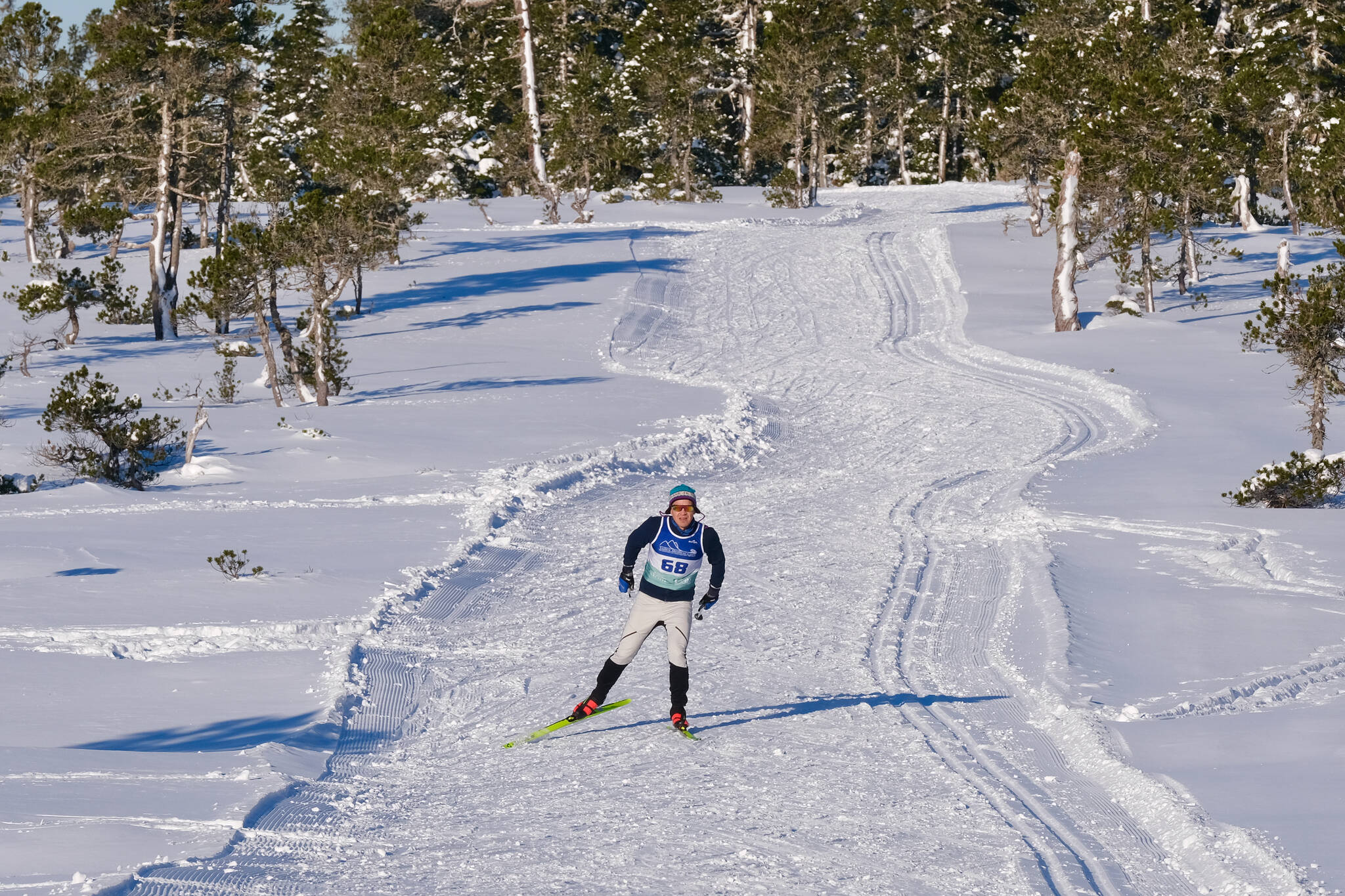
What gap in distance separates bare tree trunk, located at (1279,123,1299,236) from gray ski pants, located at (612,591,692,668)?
131 ft

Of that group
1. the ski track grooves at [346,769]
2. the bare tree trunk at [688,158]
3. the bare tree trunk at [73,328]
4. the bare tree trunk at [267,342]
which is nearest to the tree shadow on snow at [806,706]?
the ski track grooves at [346,769]

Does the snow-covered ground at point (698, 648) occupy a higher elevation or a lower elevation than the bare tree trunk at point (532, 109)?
lower

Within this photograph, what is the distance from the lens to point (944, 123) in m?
57.7

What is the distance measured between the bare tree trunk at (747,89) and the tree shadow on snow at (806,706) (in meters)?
49.2

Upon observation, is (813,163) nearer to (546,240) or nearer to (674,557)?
(546,240)

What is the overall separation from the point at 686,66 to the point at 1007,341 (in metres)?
29.3

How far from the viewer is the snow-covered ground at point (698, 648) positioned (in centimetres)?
661

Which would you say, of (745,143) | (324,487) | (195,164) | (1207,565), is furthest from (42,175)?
(745,143)

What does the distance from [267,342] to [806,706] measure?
49.7 feet

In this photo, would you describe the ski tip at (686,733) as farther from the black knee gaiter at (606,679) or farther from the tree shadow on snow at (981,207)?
the tree shadow on snow at (981,207)

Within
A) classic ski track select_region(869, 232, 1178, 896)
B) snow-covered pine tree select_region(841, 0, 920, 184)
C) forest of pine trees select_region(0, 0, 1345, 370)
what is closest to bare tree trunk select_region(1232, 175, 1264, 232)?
forest of pine trees select_region(0, 0, 1345, 370)

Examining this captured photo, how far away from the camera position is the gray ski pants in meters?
8.73


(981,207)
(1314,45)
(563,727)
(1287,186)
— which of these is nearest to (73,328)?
(563,727)

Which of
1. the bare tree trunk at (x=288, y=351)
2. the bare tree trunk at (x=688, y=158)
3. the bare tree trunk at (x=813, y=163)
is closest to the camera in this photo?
the bare tree trunk at (x=288, y=351)
